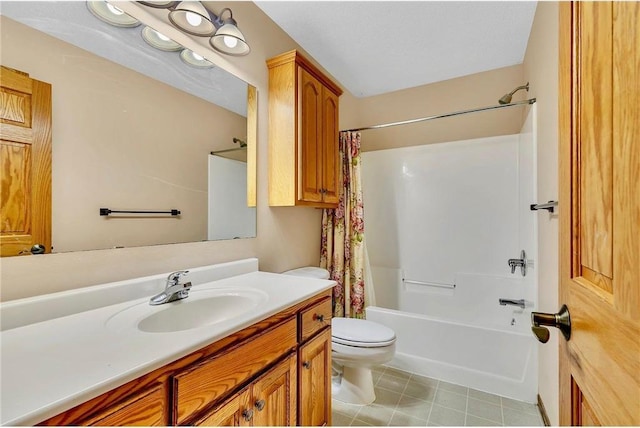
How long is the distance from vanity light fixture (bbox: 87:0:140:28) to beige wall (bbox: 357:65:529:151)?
93.6 inches

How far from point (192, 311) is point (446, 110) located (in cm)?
277

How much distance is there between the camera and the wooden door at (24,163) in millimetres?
854

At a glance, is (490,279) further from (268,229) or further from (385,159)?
(268,229)

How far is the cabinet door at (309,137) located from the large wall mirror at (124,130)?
1.35 feet

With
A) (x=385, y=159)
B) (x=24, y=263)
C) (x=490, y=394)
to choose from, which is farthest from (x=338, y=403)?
(x=385, y=159)

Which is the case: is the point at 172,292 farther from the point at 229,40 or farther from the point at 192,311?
the point at 229,40

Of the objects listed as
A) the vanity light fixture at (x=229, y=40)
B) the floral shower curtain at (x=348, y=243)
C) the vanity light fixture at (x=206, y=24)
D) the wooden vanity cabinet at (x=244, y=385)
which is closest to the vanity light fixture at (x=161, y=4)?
the vanity light fixture at (x=206, y=24)

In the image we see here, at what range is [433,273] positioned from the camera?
2.74m

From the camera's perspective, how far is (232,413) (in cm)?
85

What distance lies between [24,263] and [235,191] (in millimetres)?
896

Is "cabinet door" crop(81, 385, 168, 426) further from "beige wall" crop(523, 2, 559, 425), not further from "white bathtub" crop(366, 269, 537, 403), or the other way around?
"white bathtub" crop(366, 269, 537, 403)

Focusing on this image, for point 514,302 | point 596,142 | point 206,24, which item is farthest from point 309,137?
point 514,302

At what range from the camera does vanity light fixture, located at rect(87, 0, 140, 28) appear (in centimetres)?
105

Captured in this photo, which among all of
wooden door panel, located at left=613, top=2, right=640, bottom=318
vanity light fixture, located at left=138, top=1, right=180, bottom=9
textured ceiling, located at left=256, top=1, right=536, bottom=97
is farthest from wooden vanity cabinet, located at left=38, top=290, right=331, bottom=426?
textured ceiling, located at left=256, top=1, right=536, bottom=97
